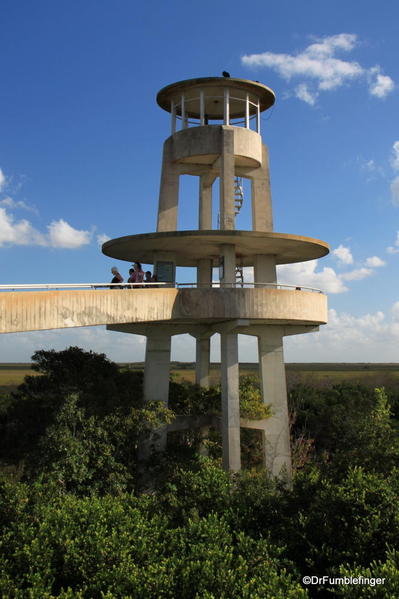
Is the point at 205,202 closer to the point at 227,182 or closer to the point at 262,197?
the point at 262,197

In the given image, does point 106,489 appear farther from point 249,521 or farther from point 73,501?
point 249,521

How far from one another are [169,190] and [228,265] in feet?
18.9

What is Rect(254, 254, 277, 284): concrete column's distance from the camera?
1137 inches

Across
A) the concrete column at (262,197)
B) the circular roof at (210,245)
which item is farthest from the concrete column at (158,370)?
the concrete column at (262,197)

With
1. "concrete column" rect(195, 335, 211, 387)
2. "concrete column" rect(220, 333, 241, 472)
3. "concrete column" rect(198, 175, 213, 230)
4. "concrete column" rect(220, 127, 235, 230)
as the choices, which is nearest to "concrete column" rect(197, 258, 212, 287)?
"concrete column" rect(198, 175, 213, 230)

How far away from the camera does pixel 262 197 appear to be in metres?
29.8

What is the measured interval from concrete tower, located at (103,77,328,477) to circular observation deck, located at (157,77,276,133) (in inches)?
2.0

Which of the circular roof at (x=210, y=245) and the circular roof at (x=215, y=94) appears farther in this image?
the circular roof at (x=215, y=94)

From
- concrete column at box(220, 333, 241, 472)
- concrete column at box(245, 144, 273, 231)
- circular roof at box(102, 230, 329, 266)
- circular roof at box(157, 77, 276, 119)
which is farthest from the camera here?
concrete column at box(245, 144, 273, 231)

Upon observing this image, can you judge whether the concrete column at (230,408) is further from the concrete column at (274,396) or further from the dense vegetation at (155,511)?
the concrete column at (274,396)

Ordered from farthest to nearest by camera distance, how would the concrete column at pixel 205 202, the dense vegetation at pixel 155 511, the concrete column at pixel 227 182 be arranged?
the concrete column at pixel 205 202 → the concrete column at pixel 227 182 → the dense vegetation at pixel 155 511

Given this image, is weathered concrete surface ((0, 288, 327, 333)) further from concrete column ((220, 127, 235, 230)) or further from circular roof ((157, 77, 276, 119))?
circular roof ((157, 77, 276, 119))

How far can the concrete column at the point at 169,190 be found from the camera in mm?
28859

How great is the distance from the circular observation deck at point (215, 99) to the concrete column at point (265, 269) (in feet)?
21.7
